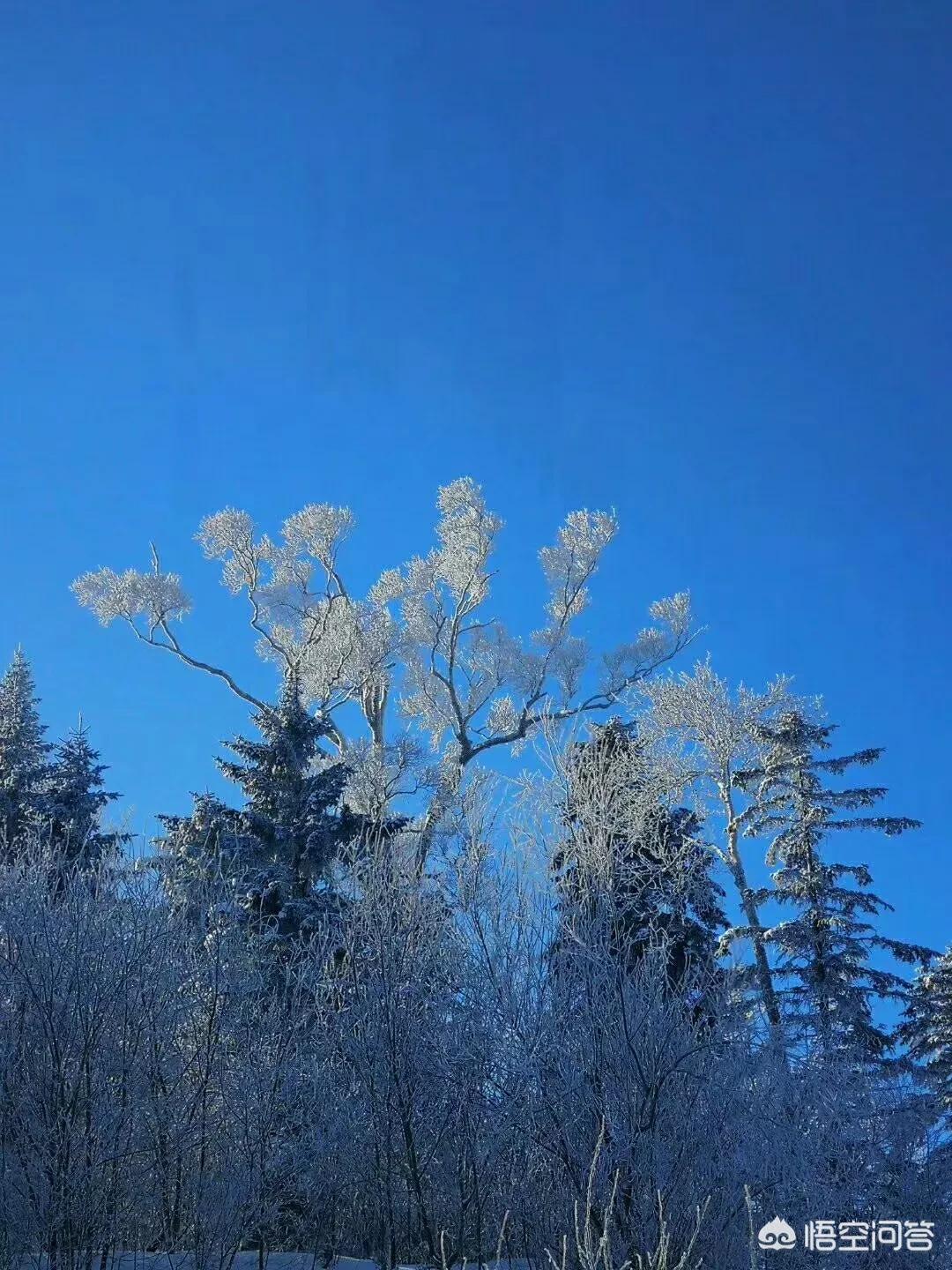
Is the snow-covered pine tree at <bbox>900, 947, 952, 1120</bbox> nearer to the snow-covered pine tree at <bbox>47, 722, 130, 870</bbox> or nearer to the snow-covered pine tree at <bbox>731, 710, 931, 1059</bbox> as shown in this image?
the snow-covered pine tree at <bbox>731, 710, 931, 1059</bbox>

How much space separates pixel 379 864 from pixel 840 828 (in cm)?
1121

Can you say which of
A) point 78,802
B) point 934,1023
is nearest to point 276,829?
point 78,802

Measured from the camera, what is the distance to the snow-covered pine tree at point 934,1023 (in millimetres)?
22188

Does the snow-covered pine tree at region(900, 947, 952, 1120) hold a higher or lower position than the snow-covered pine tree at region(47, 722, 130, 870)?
lower

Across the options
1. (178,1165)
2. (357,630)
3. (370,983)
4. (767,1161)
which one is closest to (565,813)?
(370,983)

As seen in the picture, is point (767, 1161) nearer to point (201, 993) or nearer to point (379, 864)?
point (379, 864)

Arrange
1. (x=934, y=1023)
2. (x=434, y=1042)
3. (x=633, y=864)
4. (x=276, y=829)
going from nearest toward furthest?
(x=434, y=1042) → (x=633, y=864) → (x=276, y=829) → (x=934, y=1023)

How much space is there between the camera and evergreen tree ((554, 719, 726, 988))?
1554cm

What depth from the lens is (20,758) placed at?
23.8m

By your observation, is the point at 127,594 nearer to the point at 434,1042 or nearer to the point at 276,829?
the point at 276,829

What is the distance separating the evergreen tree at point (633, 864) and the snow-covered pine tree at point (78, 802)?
947 cm

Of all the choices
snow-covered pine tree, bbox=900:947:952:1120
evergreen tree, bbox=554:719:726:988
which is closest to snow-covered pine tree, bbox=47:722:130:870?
evergreen tree, bbox=554:719:726:988

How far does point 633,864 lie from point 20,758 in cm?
1366

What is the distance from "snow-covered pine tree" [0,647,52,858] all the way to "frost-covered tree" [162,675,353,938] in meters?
4.01
